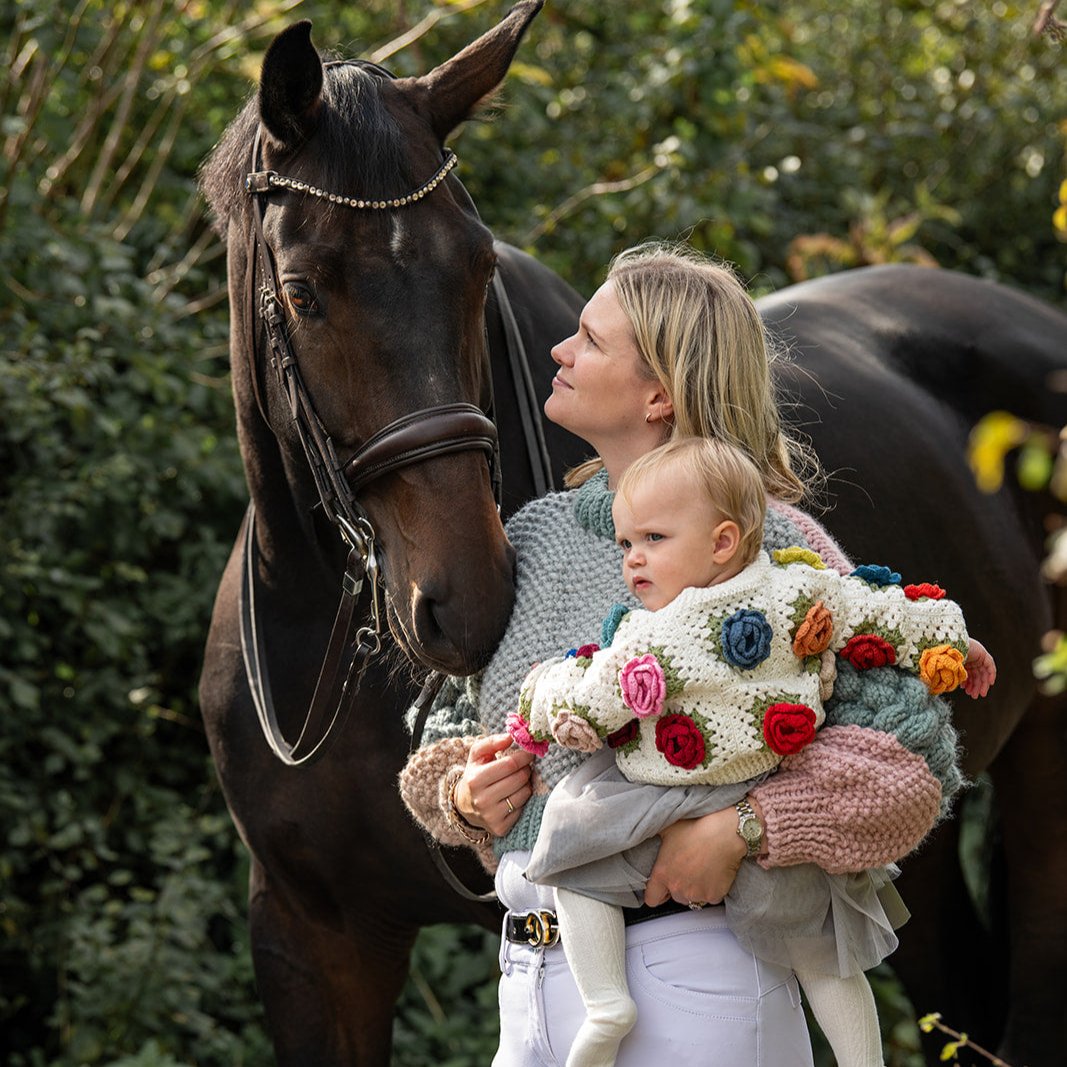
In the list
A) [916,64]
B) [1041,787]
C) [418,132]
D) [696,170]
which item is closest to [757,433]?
[418,132]

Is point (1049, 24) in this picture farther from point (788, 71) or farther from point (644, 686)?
point (788, 71)

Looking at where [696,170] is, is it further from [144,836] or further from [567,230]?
[144,836]

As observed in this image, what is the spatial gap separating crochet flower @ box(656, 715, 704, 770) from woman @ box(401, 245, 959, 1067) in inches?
3.2

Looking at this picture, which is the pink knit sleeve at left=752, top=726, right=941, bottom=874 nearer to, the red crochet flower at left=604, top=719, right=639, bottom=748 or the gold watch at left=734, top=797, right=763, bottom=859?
the gold watch at left=734, top=797, right=763, bottom=859

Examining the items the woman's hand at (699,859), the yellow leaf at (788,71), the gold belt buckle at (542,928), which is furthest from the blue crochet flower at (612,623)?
the yellow leaf at (788,71)

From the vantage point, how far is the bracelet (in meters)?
1.83

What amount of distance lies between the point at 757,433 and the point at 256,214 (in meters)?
0.74

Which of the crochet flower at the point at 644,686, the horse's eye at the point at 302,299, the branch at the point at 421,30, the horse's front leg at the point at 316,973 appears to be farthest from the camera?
the branch at the point at 421,30

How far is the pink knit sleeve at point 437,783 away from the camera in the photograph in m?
1.86

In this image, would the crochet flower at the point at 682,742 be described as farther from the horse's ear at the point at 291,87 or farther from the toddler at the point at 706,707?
the horse's ear at the point at 291,87

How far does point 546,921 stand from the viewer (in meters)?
1.74

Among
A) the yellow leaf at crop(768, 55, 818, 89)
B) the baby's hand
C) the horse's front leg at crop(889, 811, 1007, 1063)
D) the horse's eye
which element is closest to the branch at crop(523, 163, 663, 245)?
the yellow leaf at crop(768, 55, 818, 89)

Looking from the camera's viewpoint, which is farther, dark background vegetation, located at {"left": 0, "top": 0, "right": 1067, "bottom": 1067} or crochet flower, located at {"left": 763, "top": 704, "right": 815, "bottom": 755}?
dark background vegetation, located at {"left": 0, "top": 0, "right": 1067, "bottom": 1067}

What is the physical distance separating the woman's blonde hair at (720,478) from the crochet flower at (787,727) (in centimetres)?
17
